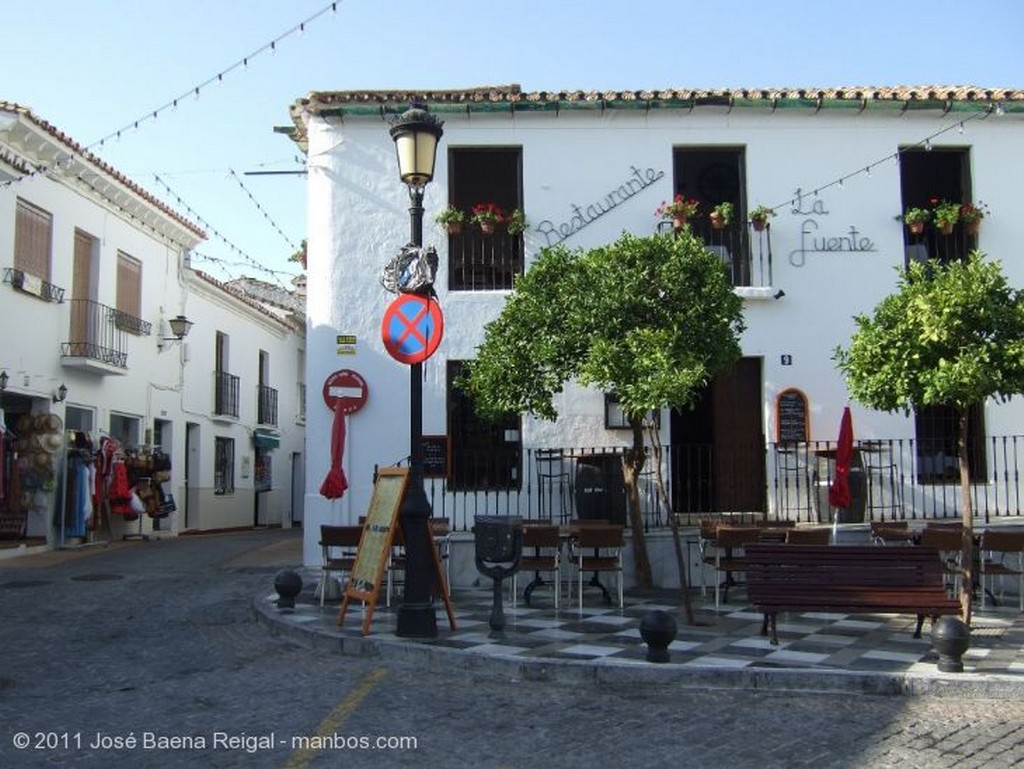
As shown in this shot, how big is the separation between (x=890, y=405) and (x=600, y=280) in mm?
2954

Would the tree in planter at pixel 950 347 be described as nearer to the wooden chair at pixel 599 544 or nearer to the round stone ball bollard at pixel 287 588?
the wooden chair at pixel 599 544

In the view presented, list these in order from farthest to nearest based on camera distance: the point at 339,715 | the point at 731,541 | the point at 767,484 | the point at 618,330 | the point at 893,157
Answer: the point at 893,157, the point at 767,484, the point at 731,541, the point at 618,330, the point at 339,715

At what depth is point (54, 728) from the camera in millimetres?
5684

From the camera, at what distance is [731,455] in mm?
13336

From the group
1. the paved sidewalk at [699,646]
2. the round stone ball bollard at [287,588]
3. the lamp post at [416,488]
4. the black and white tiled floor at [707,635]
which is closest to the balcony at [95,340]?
the black and white tiled floor at [707,635]

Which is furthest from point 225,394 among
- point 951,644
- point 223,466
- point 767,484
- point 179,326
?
point 951,644

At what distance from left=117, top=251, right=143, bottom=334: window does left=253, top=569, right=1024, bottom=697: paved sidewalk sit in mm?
10887

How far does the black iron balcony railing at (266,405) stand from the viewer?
88.9ft

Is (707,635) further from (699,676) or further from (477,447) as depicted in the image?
(477,447)

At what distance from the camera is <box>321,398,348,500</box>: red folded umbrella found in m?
11.5

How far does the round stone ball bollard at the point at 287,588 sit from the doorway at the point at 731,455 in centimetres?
561

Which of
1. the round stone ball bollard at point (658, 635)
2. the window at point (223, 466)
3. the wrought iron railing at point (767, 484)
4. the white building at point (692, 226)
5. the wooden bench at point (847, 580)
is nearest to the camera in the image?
the round stone ball bollard at point (658, 635)

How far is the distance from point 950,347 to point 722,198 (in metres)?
6.14

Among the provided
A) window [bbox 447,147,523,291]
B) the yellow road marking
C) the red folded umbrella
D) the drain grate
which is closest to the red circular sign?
the red folded umbrella
